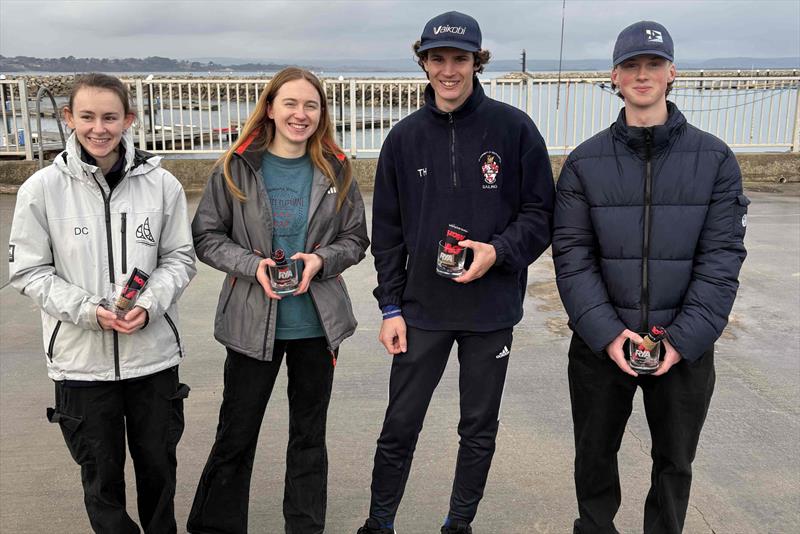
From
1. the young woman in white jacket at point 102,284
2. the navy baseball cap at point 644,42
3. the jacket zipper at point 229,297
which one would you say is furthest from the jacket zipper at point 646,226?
the young woman in white jacket at point 102,284

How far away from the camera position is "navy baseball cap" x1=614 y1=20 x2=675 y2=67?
255 centimetres

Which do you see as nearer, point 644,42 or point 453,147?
point 644,42

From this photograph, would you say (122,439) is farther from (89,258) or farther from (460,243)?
(460,243)

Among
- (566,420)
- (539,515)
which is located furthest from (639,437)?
(539,515)

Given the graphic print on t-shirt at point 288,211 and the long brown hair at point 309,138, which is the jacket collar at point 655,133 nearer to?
the long brown hair at point 309,138

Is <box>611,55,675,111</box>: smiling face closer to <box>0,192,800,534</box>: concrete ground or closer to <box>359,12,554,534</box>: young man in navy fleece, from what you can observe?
<box>359,12,554,534</box>: young man in navy fleece

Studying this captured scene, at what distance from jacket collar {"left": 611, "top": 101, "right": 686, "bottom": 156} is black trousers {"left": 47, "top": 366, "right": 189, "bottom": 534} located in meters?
1.88

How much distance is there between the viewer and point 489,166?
111 inches

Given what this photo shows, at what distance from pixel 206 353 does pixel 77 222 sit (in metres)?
2.48

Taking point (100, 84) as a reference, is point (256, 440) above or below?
below

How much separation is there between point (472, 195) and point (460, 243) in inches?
9.2

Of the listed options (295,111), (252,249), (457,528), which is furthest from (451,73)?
(457,528)

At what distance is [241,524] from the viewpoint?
297 cm

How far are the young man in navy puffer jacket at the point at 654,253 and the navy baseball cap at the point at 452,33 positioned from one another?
1.72 ft
